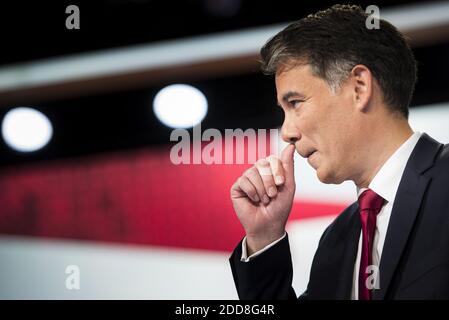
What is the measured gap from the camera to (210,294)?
244 cm

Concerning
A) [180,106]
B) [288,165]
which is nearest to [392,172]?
[288,165]

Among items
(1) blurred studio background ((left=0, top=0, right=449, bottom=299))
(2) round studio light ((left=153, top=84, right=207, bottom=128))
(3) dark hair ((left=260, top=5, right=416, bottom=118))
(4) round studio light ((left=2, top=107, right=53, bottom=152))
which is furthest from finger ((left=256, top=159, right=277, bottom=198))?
(4) round studio light ((left=2, top=107, right=53, bottom=152))

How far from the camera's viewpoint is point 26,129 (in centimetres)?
294

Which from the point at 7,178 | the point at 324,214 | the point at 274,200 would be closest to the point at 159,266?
the point at 324,214

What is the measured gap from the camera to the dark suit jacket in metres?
1.38

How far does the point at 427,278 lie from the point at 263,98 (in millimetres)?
1323

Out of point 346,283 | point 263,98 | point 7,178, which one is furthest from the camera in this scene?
point 7,178

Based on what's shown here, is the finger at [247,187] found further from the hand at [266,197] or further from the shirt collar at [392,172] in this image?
the shirt collar at [392,172]

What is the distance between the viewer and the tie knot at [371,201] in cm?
154

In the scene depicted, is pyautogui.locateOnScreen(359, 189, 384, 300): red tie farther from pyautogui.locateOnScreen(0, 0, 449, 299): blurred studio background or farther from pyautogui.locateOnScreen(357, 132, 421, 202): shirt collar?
pyautogui.locateOnScreen(0, 0, 449, 299): blurred studio background

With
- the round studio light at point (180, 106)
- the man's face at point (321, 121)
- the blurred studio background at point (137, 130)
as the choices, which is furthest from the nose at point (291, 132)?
the round studio light at point (180, 106)

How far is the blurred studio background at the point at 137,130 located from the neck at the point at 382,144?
26.1 inches

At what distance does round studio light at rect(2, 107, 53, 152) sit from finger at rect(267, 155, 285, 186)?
1621 mm
